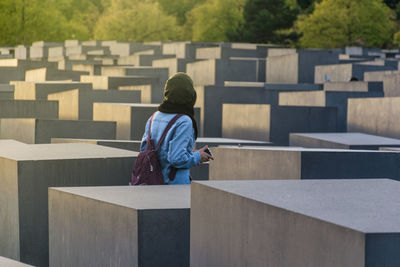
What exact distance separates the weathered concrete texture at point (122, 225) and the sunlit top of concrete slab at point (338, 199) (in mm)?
601

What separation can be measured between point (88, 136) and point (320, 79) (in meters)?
10.3

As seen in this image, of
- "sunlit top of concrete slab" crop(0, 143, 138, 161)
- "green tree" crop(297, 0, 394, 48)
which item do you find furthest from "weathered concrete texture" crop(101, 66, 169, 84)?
"green tree" crop(297, 0, 394, 48)

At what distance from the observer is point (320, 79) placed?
770 inches

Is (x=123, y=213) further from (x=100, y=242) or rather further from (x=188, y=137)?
(x=188, y=137)

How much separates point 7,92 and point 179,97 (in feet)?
35.6

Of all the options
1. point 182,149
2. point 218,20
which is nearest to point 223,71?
point 182,149

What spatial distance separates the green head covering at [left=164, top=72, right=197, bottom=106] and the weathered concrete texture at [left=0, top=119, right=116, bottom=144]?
4.69 metres

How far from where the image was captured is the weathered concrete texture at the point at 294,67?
781 inches

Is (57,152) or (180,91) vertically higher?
(180,91)

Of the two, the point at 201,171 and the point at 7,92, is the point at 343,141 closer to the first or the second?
the point at 201,171

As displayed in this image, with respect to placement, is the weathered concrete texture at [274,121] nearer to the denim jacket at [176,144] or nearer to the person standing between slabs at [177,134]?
the person standing between slabs at [177,134]

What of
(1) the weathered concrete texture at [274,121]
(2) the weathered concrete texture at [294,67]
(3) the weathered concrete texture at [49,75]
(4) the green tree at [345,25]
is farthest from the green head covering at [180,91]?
(4) the green tree at [345,25]

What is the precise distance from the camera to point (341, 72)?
19516mm

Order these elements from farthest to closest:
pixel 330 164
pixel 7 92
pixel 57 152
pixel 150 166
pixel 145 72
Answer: pixel 145 72 < pixel 7 92 < pixel 57 152 < pixel 330 164 < pixel 150 166
